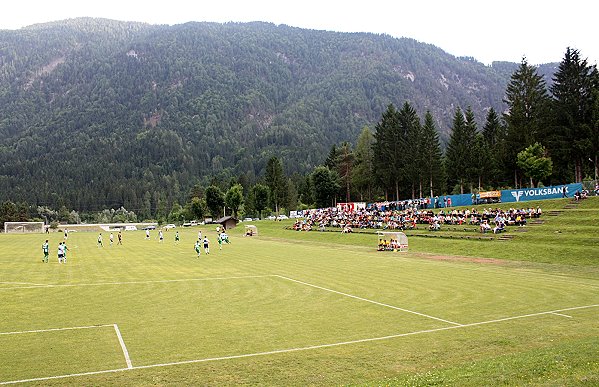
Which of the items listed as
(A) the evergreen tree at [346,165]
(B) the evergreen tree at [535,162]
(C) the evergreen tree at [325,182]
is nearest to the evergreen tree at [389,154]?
(A) the evergreen tree at [346,165]

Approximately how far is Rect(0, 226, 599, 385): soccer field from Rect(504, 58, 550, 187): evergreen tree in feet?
176

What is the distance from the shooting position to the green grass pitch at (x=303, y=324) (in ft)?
43.5

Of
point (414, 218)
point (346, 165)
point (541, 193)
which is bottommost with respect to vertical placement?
point (414, 218)

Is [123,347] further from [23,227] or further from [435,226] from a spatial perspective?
[23,227]

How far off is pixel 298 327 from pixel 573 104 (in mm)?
72533

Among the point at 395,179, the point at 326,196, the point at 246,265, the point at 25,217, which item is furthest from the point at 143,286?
the point at 25,217

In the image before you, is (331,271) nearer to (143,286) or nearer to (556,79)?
(143,286)

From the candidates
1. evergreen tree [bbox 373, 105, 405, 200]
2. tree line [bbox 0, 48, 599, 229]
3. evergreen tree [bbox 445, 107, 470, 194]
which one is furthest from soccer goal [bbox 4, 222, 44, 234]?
evergreen tree [bbox 445, 107, 470, 194]

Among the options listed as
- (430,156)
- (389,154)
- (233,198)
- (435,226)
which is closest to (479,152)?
(430,156)

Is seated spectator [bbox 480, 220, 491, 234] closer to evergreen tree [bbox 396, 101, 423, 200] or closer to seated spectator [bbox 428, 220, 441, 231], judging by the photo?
seated spectator [bbox 428, 220, 441, 231]

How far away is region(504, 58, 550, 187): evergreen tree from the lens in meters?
82.6

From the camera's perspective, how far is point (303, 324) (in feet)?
63.3

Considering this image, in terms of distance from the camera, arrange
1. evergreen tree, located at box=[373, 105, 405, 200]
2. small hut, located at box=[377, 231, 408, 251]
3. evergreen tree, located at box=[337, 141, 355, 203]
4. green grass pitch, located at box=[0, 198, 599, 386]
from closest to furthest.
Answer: green grass pitch, located at box=[0, 198, 599, 386] < small hut, located at box=[377, 231, 408, 251] < evergreen tree, located at box=[373, 105, 405, 200] < evergreen tree, located at box=[337, 141, 355, 203]

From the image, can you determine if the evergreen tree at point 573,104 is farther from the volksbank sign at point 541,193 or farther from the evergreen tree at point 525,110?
the volksbank sign at point 541,193
